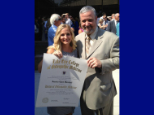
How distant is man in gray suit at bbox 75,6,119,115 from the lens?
1.71 m

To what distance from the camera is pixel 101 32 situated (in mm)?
1832

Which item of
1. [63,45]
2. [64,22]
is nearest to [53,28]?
[63,45]

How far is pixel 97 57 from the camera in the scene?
173cm

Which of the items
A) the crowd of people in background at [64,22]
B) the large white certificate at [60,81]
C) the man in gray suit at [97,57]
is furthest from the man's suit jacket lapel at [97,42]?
the crowd of people in background at [64,22]

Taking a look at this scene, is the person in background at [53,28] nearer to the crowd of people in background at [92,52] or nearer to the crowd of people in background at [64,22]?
the crowd of people in background at [64,22]

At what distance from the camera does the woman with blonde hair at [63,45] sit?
5.63 feet

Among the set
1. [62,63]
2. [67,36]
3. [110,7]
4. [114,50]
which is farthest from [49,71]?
[110,7]

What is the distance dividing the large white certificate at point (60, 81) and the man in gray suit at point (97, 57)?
13 centimetres

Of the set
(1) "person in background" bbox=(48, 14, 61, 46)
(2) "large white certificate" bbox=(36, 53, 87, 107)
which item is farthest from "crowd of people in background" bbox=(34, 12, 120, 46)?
(2) "large white certificate" bbox=(36, 53, 87, 107)

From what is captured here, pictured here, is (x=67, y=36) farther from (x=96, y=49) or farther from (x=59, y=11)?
(x=59, y=11)

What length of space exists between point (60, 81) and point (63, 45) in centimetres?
35

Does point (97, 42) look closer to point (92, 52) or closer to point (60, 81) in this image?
point (92, 52)

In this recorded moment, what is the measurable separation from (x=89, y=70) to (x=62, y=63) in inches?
11.6

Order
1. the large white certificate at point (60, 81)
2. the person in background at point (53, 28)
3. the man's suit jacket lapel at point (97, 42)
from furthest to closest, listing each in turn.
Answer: the person in background at point (53, 28), the man's suit jacket lapel at point (97, 42), the large white certificate at point (60, 81)
